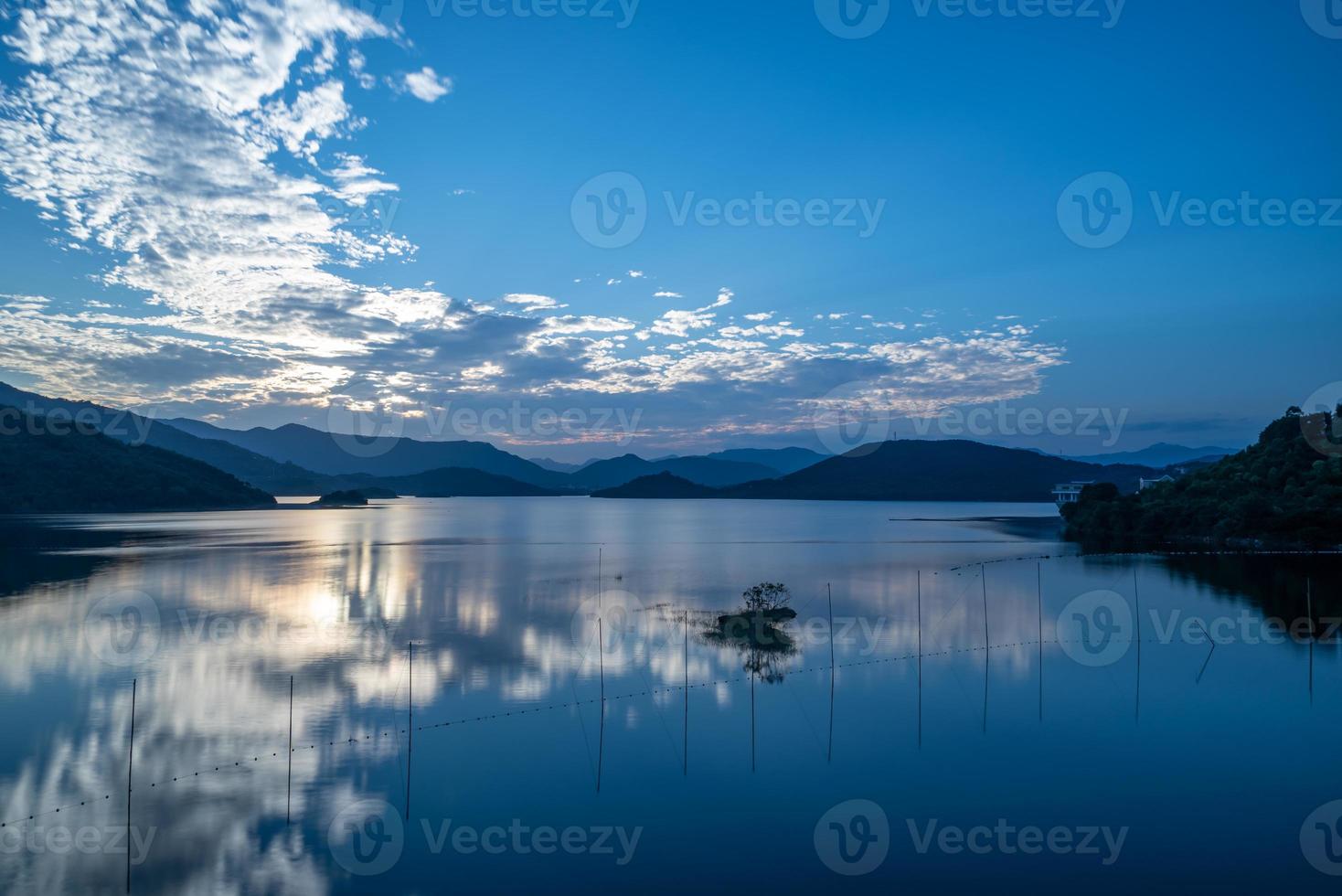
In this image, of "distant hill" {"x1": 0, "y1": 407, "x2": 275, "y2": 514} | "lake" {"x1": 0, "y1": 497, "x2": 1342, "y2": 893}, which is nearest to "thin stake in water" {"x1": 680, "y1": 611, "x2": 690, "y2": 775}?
"lake" {"x1": 0, "y1": 497, "x2": 1342, "y2": 893}

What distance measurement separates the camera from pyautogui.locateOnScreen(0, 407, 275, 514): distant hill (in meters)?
110

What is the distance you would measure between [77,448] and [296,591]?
363 feet

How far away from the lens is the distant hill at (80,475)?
361 ft

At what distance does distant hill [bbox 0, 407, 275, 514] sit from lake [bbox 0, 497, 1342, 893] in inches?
3597

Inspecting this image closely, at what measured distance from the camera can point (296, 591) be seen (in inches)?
1588

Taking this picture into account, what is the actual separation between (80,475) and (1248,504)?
146m

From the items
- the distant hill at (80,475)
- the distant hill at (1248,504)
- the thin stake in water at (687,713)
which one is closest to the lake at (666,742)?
the thin stake in water at (687,713)

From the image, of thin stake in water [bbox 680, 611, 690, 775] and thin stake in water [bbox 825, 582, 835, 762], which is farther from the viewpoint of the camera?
thin stake in water [bbox 825, 582, 835, 762]

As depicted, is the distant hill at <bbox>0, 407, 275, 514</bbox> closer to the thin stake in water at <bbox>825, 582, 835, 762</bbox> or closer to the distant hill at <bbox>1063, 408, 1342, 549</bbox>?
the thin stake in water at <bbox>825, 582, 835, 762</bbox>

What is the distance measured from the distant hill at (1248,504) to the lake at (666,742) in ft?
65.0

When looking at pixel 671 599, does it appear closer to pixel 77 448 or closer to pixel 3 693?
pixel 3 693

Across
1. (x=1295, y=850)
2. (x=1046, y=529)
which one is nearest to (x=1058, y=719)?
(x=1295, y=850)

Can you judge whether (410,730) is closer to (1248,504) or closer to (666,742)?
(666,742)

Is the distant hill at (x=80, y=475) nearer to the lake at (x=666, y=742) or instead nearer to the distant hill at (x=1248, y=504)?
the lake at (x=666, y=742)
